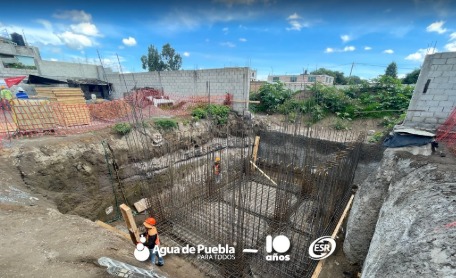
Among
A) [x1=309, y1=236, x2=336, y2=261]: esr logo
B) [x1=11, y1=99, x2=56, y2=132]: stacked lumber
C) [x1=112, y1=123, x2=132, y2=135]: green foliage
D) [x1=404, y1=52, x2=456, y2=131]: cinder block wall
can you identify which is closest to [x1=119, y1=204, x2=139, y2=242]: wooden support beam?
[x1=309, y1=236, x2=336, y2=261]: esr logo

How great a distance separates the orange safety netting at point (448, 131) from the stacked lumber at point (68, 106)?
10.7 metres

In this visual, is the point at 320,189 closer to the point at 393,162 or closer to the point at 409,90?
the point at 393,162

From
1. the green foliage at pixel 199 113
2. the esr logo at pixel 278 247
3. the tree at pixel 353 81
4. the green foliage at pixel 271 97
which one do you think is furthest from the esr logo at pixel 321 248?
the tree at pixel 353 81

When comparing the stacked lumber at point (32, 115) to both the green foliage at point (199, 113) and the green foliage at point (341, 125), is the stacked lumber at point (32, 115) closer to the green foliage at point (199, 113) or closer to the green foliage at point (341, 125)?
the green foliage at point (199, 113)

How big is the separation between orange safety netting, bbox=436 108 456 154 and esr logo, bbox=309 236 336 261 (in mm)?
3307

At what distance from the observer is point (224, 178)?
572cm

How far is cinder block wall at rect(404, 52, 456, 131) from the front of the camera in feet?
15.4

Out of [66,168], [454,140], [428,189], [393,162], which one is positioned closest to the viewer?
[428,189]

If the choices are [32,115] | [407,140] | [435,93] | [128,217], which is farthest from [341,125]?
[32,115]

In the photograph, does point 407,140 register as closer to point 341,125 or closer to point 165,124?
point 341,125

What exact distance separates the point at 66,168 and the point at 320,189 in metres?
6.09

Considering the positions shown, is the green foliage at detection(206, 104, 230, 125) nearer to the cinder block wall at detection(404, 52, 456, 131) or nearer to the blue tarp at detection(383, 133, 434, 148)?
the blue tarp at detection(383, 133, 434, 148)

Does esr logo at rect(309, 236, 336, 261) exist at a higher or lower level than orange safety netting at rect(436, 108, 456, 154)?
lower

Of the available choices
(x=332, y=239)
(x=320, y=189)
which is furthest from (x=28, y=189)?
(x=332, y=239)
